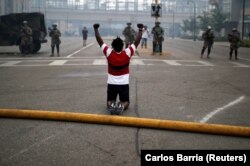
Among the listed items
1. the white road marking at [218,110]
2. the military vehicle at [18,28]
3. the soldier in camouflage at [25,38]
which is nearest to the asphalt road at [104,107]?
the white road marking at [218,110]

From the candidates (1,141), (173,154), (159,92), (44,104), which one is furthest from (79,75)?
(173,154)

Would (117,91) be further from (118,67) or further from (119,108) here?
(119,108)

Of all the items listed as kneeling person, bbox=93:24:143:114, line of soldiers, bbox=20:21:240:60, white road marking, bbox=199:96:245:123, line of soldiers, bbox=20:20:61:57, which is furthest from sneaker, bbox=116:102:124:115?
line of soldiers, bbox=20:20:61:57

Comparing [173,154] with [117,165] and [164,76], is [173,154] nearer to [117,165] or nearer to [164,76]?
[117,165]

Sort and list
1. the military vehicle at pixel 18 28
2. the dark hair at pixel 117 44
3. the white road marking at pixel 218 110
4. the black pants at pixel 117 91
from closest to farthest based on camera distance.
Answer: the white road marking at pixel 218 110 → the dark hair at pixel 117 44 → the black pants at pixel 117 91 → the military vehicle at pixel 18 28

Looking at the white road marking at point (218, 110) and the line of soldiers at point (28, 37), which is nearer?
the white road marking at point (218, 110)

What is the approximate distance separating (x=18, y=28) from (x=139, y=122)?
70.3 feet

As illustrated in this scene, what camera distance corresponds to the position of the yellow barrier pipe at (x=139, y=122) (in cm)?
644

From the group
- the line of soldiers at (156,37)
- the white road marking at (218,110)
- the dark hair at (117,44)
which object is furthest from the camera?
the line of soldiers at (156,37)

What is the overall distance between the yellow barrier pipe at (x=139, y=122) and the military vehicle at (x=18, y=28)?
18908mm

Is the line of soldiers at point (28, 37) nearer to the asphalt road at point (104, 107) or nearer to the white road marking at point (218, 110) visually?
the asphalt road at point (104, 107)

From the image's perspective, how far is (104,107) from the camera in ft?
28.7

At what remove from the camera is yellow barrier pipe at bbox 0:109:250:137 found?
6441 mm

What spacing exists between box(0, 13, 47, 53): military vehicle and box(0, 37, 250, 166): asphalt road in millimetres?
10745
